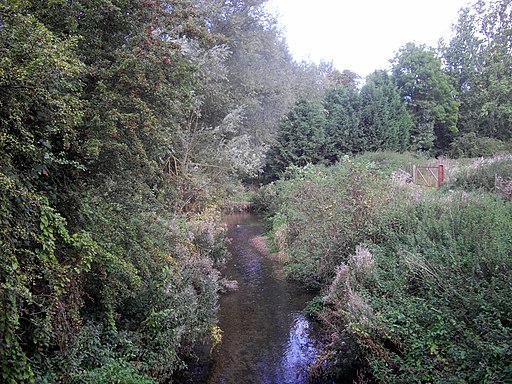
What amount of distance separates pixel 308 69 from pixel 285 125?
1922cm

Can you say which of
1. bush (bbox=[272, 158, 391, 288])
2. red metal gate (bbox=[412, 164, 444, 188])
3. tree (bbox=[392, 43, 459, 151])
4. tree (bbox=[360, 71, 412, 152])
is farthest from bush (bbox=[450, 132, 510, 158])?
bush (bbox=[272, 158, 391, 288])

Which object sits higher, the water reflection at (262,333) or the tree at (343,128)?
the tree at (343,128)

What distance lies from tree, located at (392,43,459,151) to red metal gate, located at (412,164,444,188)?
15.6 meters

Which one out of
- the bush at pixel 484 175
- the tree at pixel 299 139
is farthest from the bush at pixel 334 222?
the tree at pixel 299 139

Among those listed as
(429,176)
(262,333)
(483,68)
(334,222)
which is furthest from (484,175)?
(483,68)

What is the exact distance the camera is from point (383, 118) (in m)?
30.4

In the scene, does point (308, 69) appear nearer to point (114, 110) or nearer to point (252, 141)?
point (252, 141)

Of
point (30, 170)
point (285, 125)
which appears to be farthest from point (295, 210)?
point (285, 125)

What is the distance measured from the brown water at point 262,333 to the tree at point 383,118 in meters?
18.7

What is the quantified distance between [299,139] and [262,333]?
70.4 ft

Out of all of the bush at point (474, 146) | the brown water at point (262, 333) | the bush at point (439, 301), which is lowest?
the brown water at point (262, 333)

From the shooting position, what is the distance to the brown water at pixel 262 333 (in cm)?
715

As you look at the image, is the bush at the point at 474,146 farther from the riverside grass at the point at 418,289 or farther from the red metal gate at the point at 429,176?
the riverside grass at the point at 418,289

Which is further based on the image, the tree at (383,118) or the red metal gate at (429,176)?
the tree at (383,118)
